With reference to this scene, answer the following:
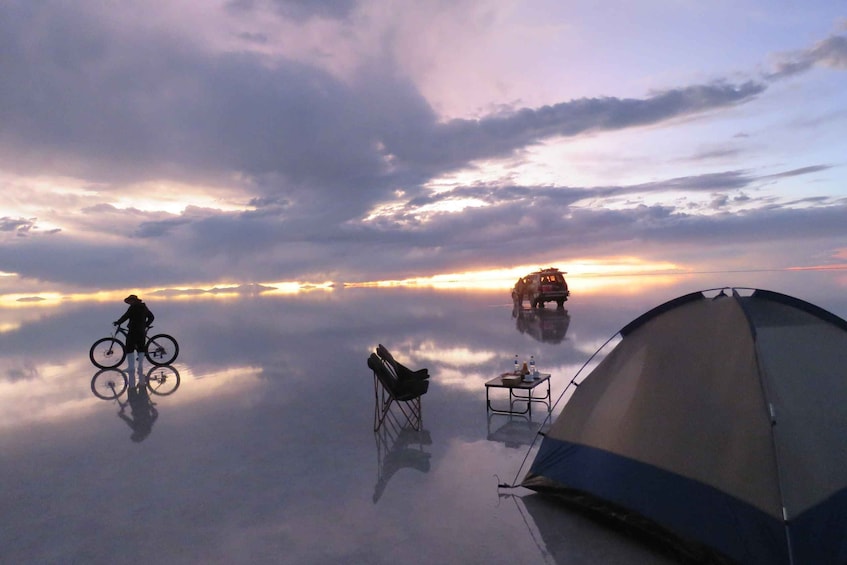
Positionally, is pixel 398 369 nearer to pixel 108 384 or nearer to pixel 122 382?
pixel 122 382

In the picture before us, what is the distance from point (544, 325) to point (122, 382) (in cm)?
1572

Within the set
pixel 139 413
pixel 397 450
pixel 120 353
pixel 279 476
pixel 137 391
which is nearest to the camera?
pixel 279 476

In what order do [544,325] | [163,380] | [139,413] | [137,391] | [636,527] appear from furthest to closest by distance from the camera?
[544,325] → [163,380] → [137,391] → [139,413] → [636,527]

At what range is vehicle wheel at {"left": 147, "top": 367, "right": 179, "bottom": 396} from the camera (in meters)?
12.2

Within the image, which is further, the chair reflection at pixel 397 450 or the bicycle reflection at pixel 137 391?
the bicycle reflection at pixel 137 391

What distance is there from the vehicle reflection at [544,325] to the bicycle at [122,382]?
11.2 m

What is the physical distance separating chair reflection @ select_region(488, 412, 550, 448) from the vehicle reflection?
28.7 ft

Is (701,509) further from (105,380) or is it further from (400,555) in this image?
(105,380)

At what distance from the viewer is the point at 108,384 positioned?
13.2 metres

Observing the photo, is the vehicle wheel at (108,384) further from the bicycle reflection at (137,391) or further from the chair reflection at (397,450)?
the chair reflection at (397,450)

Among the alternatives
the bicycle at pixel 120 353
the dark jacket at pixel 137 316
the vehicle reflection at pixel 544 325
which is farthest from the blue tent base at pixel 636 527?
the bicycle at pixel 120 353

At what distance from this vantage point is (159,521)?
18.1 feet

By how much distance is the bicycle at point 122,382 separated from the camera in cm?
1211

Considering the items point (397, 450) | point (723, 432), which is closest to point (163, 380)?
point (397, 450)
